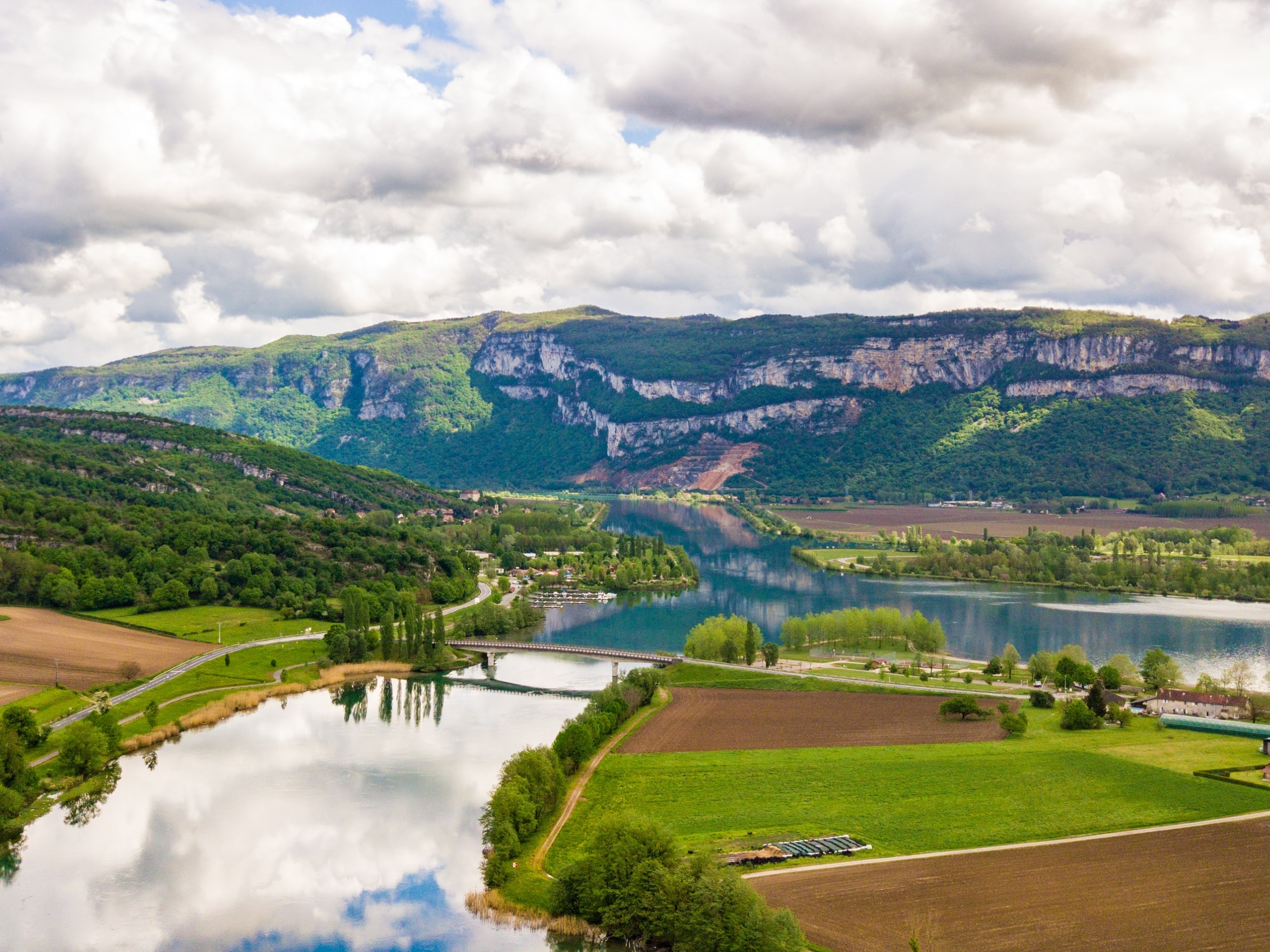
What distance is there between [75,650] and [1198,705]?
5929cm

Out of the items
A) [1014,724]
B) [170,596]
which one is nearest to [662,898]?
[1014,724]

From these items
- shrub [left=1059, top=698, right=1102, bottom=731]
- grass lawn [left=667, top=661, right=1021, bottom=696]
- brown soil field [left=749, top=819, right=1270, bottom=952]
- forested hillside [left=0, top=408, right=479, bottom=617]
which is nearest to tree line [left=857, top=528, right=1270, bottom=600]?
forested hillside [left=0, top=408, right=479, bottom=617]

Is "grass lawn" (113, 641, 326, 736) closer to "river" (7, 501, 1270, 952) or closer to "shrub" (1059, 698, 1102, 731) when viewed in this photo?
"river" (7, 501, 1270, 952)

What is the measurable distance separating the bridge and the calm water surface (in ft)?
15.2

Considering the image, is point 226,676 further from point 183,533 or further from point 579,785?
point 183,533

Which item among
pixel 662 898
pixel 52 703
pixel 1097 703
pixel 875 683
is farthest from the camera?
pixel 875 683

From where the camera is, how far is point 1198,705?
2255 inches

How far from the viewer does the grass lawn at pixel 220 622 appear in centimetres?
7600

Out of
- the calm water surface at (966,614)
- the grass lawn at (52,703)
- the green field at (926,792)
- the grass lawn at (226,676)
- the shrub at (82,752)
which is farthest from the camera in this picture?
the calm water surface at (966,614)

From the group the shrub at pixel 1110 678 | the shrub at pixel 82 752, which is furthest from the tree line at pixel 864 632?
the shrub at pixel 82 752

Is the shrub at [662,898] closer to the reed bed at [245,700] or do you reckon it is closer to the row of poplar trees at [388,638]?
the reed bed at [245,700]

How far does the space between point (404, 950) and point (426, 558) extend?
225ft

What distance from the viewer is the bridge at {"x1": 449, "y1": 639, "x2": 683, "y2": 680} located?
7200cm

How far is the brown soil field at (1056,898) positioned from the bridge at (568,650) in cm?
3172
